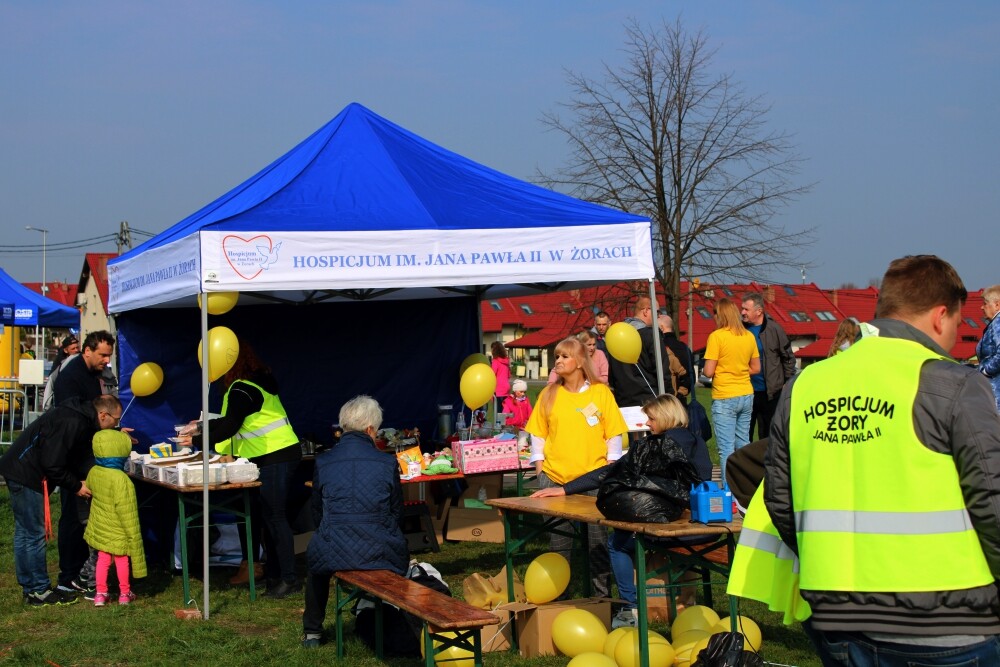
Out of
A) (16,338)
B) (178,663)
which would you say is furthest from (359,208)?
(16,338)

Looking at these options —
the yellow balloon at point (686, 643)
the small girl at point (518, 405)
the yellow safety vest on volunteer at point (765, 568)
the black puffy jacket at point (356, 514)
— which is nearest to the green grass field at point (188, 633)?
the yellow balloon at point (686, 643)

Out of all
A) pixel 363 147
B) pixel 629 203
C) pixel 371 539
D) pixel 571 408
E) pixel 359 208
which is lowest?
pixel 371 539

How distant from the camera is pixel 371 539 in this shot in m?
5.38

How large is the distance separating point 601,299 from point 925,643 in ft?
67.4

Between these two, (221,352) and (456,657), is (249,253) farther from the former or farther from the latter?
(456,657)

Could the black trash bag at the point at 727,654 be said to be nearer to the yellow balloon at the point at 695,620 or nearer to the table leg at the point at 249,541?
the yellow balloon at the point at 695,620

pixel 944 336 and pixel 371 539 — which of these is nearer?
pixel 944 336

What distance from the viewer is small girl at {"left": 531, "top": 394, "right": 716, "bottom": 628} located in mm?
5383

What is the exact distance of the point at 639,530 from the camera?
4762mm

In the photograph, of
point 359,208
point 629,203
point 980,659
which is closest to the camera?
point 980,659

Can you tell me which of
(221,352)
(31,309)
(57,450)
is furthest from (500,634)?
(31,309)

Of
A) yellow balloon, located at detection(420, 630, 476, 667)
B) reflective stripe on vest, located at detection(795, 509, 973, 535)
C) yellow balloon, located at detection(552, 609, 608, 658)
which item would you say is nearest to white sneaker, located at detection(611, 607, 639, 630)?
yellow balloon, located at detection(552, 609, 608, 658)

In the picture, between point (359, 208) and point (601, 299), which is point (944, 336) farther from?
point (601, 299)

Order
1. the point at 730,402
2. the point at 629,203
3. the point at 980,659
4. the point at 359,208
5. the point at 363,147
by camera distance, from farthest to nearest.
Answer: the point at 629,203, the point at 730,402, the point at 363,147, the point at 359,208, the point at 980,659
